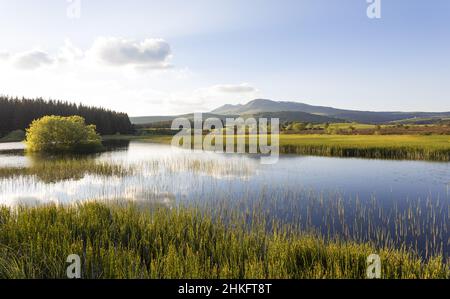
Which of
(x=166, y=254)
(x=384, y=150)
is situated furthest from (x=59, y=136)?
(x=166, y=254)

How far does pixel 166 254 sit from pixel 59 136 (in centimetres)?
6140

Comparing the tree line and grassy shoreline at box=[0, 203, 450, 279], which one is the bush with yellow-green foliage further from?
the tree line

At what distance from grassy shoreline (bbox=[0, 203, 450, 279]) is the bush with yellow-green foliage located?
46.5 m

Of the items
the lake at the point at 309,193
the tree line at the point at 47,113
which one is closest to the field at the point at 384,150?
the lake at the point at 309,193

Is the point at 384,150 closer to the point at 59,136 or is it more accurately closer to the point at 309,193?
the point at 309,193

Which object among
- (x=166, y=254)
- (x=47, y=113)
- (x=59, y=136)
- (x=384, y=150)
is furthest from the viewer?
(x=47, y=113)

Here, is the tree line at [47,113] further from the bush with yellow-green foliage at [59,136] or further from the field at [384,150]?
the field at [384,150]

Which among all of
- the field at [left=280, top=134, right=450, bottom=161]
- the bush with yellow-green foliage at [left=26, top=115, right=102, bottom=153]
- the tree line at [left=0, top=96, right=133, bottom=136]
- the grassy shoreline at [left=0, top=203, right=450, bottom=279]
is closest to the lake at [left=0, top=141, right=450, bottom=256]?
the grassy shoreline at [left=0, top=203, right=450, bottom=279]

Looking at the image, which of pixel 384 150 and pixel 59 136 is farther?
pixel 59 136

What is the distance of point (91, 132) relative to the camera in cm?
6931

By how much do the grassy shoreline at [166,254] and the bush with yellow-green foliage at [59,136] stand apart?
46486mm

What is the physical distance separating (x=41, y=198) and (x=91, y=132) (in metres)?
55.7

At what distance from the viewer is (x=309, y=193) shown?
1983 centimetres
